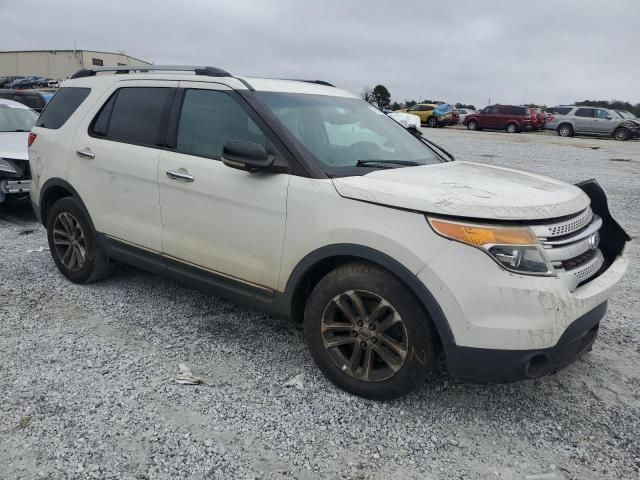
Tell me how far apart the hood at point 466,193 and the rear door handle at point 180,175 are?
112 cm

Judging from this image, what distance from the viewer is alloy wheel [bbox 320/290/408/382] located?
9.45 ft

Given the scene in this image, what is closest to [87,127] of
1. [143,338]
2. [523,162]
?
[143,338]

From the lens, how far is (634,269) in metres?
5.62

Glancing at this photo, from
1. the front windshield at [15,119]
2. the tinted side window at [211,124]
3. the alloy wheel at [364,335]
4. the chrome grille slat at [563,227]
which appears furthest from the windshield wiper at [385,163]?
the front windshield at [15,119]

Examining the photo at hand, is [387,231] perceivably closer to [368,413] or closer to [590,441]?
[368,413]

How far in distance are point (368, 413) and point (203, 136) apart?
2.09 m

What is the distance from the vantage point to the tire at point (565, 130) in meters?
28.2

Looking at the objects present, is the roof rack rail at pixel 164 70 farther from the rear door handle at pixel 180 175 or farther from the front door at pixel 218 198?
the rear door handle at pixel 180 175

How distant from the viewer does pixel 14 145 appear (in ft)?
24.3

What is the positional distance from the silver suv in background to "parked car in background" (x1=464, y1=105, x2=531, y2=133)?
1425mm

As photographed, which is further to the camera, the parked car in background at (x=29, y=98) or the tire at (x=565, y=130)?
the tire at (x=565, y=130)

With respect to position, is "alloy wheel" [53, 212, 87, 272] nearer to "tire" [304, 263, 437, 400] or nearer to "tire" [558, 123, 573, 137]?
"tire" [304, 263, 437, 400]

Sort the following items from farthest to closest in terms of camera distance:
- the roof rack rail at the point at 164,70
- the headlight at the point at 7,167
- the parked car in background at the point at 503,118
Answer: the parked car in background at the point at 503,118
the headlight at the point at 7,167
the roof rack rail at the point at 164,70

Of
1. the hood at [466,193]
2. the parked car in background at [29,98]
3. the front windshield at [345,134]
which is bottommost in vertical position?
the parked car in background at [29,98]
